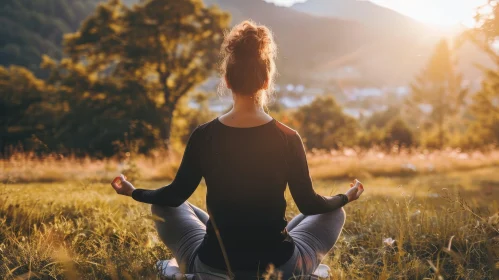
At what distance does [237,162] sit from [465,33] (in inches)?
126

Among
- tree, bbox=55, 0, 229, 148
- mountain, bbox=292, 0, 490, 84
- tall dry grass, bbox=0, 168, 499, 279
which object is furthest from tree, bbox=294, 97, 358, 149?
mountain, bbox=292, 0, 490, 84

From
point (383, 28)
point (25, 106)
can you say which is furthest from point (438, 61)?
point (383, 28)

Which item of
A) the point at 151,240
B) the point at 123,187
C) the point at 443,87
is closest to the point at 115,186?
the point at 123,187

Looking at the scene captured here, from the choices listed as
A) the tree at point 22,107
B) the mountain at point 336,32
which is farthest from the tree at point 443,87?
the mountain at point 336,32

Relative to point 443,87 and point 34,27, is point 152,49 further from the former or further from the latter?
point 34,27

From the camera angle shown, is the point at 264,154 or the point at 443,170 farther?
the point at 443,170

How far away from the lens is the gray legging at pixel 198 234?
248cm

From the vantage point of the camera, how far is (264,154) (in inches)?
87.0

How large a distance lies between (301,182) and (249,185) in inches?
11.3

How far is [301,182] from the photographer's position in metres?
2.28

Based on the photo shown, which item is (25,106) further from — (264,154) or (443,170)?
(264,154)

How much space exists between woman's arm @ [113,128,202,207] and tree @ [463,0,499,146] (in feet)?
8.74

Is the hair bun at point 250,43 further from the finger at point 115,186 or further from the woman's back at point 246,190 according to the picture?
the finger at point 115,186

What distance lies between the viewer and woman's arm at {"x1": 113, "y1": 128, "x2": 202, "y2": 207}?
2.31 meters
